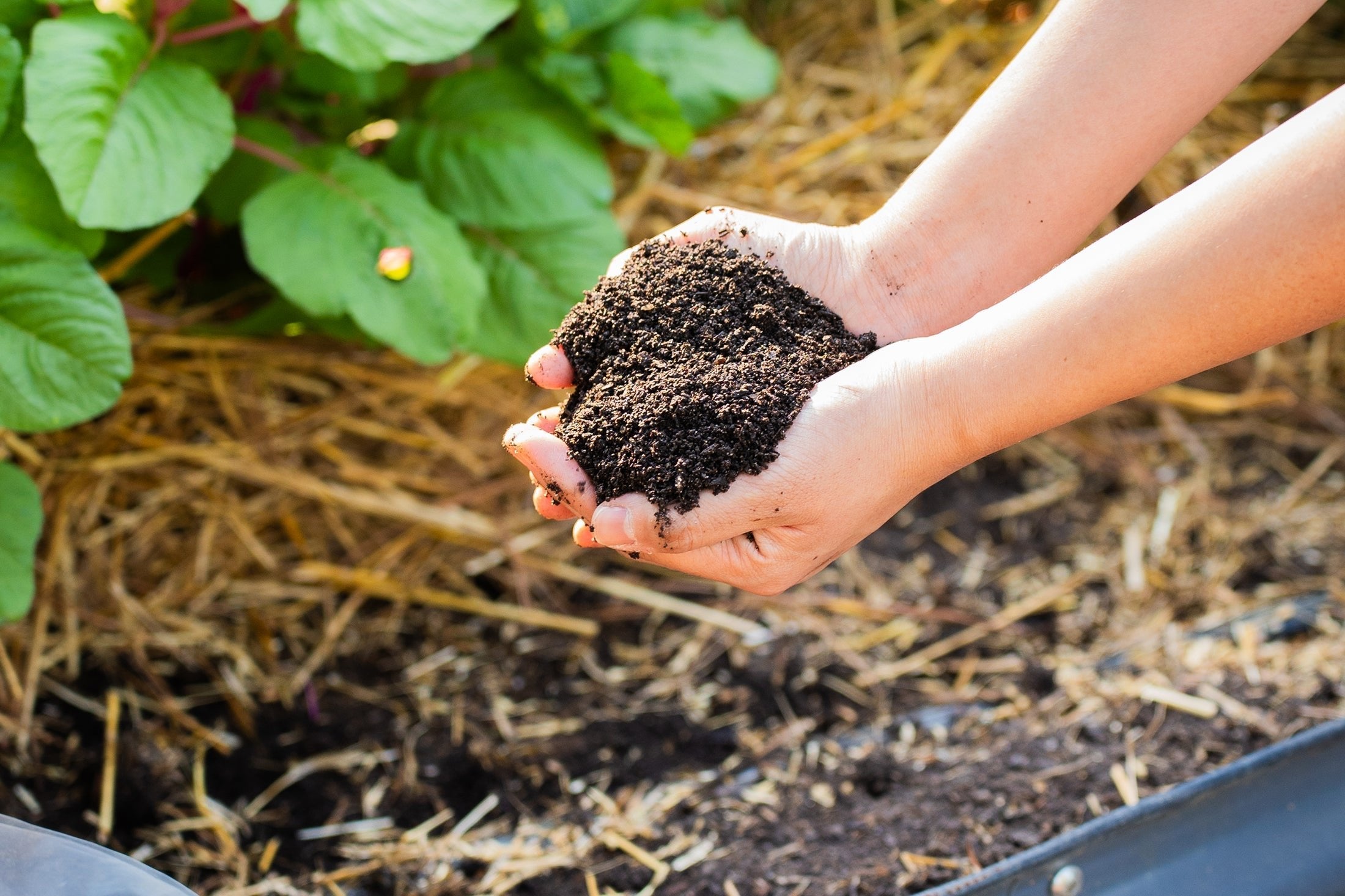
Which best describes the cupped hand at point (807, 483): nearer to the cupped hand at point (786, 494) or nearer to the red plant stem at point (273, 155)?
the cupped hand at point (786, 494)

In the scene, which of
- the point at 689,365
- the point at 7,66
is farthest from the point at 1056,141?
the point at 7,66

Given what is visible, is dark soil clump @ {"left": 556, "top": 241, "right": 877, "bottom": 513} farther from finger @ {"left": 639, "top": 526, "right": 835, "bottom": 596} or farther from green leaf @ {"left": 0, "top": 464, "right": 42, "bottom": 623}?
green leaf @ {"left": 0, "top": 464, "right": 42, "bottom": 623}

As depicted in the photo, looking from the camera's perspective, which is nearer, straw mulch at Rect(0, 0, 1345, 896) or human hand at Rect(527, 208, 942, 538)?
human hand at Rect(527, 208, 942, 538)

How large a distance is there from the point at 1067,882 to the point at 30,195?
1.41 m

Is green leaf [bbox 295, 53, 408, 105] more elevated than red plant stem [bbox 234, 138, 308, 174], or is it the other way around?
green leaf [bbox 295, 53, 408, 105]

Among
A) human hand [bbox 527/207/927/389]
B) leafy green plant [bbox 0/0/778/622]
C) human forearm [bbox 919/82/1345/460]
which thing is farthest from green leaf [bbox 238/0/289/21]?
human forearm [bbox 919/82/1345/460]

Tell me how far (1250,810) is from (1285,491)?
3.19 feet

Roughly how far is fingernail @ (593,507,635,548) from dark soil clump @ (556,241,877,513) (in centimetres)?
4

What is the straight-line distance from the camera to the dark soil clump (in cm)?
102

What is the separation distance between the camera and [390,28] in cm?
139

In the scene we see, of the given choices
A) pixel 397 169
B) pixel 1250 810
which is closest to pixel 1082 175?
pixel 1250 810

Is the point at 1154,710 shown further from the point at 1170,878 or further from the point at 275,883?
the point at 275,883

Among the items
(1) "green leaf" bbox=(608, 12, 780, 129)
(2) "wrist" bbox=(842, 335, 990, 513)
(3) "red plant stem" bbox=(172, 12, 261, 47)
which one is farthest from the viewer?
(1) "green leaf" bbox=(608, 12, 780, 129)

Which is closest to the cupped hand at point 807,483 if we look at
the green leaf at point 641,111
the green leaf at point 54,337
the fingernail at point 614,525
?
the fingernail at point 614,525
